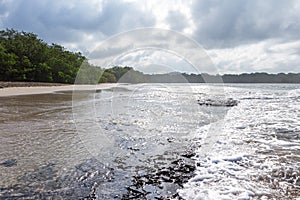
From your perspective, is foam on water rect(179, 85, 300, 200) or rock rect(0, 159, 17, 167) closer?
foam on water rect(179, 85, 300, 200)

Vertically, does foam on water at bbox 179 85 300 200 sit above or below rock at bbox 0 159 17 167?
below

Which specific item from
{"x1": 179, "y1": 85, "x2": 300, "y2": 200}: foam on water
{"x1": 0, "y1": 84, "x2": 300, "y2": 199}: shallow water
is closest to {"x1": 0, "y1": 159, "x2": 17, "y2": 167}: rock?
{"x1": 0, "y1": 84, "x2": 300, "y2": 199}: shallow water

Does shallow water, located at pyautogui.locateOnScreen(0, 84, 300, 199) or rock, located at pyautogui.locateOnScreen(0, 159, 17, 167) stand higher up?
rock, located at pyautogui.locateOnScreen(0, 159, 17, 167)

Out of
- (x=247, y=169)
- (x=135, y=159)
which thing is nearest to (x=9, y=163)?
(x=135, y=159)

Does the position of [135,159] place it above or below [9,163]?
below

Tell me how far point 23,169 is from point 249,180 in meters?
3.76

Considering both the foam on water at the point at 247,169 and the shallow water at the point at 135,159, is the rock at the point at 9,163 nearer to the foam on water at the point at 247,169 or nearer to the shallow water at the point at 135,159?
the shallow water at the point at 135,159

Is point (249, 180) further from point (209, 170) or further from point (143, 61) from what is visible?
point (143, 61)

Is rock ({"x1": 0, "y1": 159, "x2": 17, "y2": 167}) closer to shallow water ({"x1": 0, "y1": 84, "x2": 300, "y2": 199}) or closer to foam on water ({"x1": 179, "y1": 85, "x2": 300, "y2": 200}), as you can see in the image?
shallow water ({"x1": 0, "y1": 84, "x2": 300, "y2": 199})

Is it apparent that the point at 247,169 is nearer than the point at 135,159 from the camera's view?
Yes

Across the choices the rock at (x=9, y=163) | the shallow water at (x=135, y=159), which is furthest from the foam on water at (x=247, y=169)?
the rock at (x=9, y=163)

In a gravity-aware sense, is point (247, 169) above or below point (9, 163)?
below

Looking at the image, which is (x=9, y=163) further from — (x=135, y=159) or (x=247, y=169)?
(x=247, y=169)

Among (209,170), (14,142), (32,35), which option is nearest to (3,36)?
(32,35)
